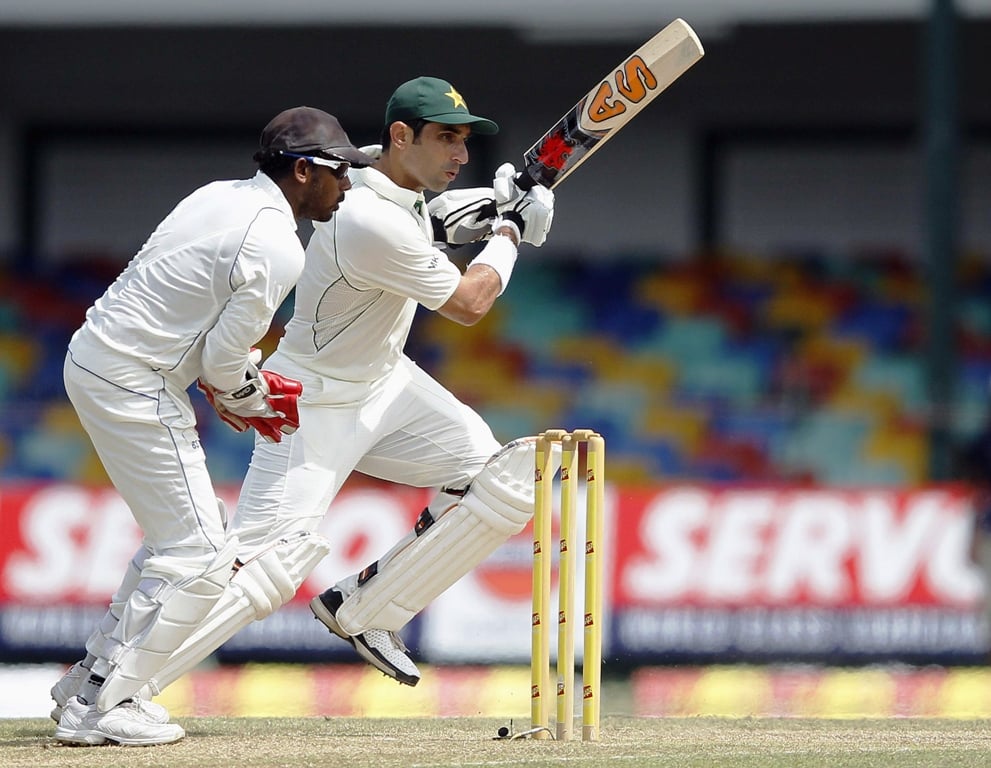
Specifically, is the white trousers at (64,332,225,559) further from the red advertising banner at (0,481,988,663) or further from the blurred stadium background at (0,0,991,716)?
the red advertising banner at (0,481,988,663)

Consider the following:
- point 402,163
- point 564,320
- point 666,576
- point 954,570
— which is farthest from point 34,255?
point 402,163

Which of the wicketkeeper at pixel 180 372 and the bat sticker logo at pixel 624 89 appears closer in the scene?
the wicketkeeper at pixel 180 372

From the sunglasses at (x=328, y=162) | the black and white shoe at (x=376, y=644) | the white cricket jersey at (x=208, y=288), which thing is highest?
the sunglasses at (x=328, y=162)

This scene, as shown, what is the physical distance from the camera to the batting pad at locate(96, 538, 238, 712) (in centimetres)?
421

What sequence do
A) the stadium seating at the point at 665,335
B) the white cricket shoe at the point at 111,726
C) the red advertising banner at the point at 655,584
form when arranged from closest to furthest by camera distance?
1. the white cricket shoe at the point at 111,726
2. the red advertising banner at the point at 655,584
3. the stadium seating at the point at 665,335

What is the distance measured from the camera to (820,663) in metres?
7.91

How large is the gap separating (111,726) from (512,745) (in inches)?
38.4

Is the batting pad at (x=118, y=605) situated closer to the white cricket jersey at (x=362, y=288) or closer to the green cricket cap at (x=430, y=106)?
the white cricket jersey at (x=362, y=288)

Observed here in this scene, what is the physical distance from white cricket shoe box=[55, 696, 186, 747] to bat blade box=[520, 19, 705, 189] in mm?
1825

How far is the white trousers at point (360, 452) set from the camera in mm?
4605

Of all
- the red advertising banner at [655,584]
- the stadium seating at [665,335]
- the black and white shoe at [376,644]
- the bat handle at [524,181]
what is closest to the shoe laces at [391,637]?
the black and white shoe at [376,644]

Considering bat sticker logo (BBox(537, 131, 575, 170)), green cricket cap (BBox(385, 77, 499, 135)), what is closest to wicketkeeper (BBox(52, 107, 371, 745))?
green cricket cap (BBox(385, 77, 499, 135))

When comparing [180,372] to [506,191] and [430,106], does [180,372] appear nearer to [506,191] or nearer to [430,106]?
[430,106]

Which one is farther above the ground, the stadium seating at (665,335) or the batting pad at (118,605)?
the stadium seating at (665,335)
